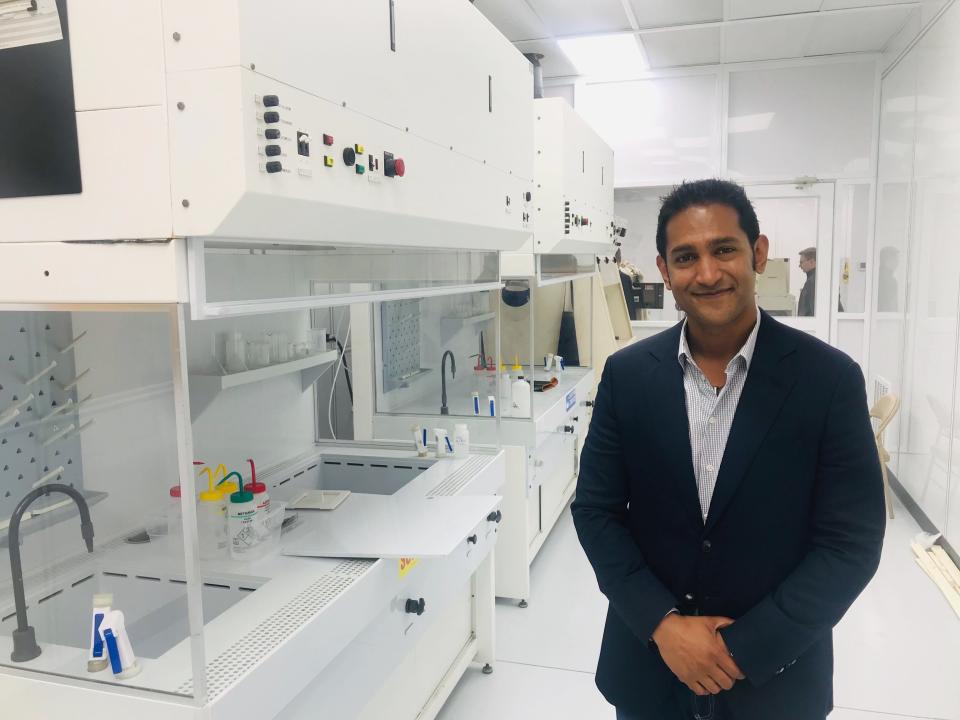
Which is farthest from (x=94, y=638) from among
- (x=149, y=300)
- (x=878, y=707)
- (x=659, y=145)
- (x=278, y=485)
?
(x=659, y=145)

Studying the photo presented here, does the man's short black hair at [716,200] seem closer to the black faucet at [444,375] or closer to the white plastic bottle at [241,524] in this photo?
the white plastic bottle at [241,524]

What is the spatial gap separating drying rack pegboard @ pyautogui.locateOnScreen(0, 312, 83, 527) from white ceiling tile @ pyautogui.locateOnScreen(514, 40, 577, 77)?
13.6 feet

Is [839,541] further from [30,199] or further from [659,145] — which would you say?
[659,145]

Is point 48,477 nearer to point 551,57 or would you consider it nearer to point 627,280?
point 627,280

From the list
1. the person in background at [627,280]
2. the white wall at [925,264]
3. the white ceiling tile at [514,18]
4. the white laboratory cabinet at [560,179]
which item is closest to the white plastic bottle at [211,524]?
the white laboratory cabinet at [560,179]

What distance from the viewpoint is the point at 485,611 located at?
259 cm

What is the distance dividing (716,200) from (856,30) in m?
4.36

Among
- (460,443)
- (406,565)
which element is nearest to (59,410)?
(406,565)

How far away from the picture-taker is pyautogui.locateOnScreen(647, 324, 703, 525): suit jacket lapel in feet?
4.35

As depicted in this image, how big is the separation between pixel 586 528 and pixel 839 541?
1.46 ft

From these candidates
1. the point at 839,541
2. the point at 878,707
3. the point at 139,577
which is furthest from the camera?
the point at 878,707

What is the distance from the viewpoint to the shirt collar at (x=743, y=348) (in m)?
1.33

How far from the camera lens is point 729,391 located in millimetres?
1344

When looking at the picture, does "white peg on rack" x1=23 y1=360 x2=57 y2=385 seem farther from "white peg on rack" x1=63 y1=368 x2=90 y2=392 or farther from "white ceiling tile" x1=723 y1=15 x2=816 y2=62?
"white ceiling tile" x1=723 y1=15 x2=816 y2=62
